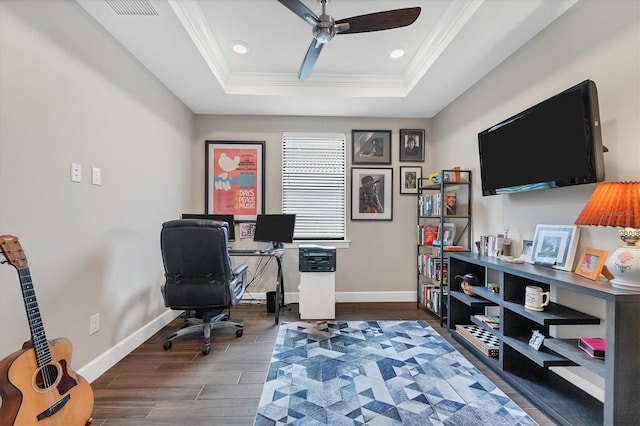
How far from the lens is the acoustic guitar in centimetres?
114

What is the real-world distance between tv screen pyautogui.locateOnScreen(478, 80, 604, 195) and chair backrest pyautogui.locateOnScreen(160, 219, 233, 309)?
231 centimetres

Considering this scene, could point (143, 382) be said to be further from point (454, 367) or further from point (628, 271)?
point (628, 271)

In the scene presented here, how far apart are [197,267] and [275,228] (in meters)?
1.14

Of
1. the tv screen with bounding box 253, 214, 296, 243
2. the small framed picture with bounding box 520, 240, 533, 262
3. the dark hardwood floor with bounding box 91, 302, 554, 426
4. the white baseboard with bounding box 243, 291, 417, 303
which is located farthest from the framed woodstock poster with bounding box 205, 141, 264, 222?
the small framed picture with bounding box 520, 240, 533, 262

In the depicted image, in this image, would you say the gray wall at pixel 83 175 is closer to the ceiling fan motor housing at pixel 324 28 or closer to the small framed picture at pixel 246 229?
the small framed picture at pixel 246 229

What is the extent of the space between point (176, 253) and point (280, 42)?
6.70 feet

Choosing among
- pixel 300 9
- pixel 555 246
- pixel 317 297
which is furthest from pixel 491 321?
pixel 300 9

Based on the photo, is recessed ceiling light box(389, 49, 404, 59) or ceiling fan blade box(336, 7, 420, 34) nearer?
ceiling fan blade box(336, 7, 420, 34)

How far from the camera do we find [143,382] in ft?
6.31

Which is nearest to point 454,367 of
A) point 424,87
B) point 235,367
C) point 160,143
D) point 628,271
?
point 628,271

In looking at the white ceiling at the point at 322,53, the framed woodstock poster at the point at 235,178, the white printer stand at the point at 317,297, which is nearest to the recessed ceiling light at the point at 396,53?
A: the white ceiling at the point at 322,53

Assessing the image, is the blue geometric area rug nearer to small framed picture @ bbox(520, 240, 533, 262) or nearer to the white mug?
the white mug

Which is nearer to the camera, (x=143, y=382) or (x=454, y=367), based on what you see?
(x=143, y=382)

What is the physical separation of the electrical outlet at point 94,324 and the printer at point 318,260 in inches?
69.2
